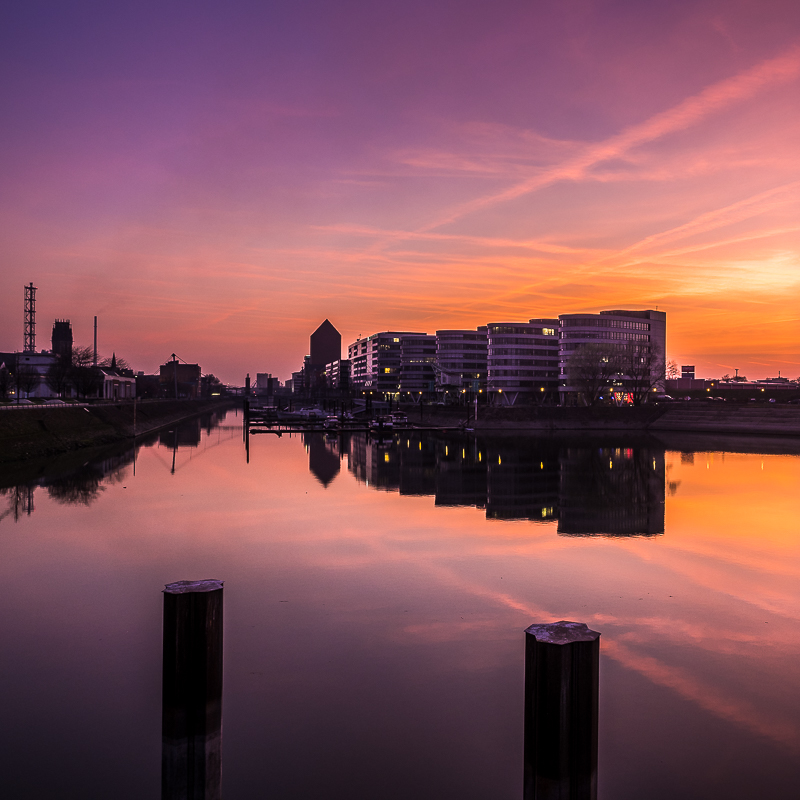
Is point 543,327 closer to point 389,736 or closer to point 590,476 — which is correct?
point 590,476

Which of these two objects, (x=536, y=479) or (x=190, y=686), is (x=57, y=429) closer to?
(x=536, y=479)

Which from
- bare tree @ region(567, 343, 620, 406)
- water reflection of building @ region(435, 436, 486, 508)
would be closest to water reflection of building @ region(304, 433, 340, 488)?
water reflection of building @ region(435, 436, 486, 508)

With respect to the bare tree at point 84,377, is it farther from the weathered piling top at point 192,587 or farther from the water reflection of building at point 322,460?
the weathered piling top at point 192,587

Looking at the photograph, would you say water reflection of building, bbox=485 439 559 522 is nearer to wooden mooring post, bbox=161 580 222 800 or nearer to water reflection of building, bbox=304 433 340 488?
water reflection of building, bbox=304 433 340 488

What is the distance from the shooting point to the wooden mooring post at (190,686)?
918cm

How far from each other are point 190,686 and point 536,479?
41.9 meters

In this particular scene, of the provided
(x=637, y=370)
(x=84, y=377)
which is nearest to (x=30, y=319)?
(x=84, y=377)

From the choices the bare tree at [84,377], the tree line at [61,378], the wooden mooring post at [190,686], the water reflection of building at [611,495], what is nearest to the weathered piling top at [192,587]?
the wooden mooring post at [190,686]

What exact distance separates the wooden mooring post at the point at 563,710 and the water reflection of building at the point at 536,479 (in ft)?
74.8

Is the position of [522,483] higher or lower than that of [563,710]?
lower

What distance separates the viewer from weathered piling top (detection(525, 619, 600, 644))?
24.2ft

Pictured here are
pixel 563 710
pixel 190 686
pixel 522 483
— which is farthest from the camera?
pixel 522 483

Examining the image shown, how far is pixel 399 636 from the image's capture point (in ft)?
54.3

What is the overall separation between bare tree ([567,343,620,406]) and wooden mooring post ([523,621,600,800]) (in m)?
136
